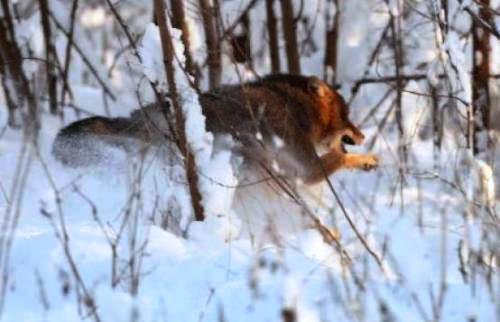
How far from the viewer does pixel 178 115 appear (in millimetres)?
6117

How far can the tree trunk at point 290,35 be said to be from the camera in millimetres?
9719

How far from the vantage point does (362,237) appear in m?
5.84

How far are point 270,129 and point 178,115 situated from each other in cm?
147

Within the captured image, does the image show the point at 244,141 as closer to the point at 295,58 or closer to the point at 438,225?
the point at 438,225

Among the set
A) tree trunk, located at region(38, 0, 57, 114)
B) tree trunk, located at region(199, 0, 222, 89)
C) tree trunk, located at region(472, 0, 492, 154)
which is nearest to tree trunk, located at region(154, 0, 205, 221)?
tree trunk, located at region(199, 0, 222, 89)

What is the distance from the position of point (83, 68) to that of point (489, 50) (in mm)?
4614

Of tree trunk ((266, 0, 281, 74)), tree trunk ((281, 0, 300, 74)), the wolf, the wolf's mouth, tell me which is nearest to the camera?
the wolf

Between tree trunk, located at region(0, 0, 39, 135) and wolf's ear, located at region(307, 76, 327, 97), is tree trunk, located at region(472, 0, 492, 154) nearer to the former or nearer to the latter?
wolf's ear, located at region(307, 76, 327, 97)

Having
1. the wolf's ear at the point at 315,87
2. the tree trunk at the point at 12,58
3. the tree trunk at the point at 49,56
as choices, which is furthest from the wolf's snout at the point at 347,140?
the tree trunk at the point at 49,56

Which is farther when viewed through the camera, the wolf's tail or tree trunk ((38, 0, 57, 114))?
tree trunk ((38, 0, 57, 114))

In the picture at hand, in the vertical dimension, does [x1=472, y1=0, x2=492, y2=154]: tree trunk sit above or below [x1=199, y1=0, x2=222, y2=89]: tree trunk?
below

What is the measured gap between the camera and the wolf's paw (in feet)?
26.8

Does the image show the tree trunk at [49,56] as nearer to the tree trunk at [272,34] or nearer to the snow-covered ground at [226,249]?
the snow-covered ground at [226,249]

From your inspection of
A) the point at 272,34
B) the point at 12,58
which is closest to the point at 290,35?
the point at 272,34
